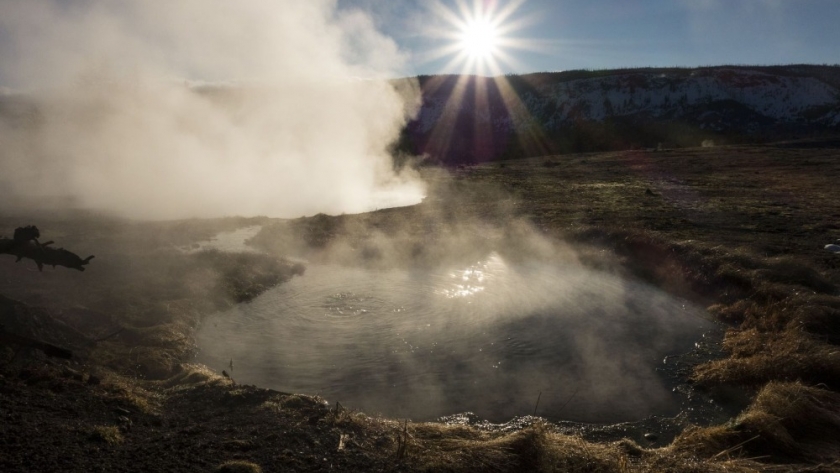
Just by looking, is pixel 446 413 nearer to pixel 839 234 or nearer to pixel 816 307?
pixel 816 307

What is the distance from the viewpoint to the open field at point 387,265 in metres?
5.36

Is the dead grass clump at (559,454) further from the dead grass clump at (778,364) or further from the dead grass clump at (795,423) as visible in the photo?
the dead grass clump at (778,364)

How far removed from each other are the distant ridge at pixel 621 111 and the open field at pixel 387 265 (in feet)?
100

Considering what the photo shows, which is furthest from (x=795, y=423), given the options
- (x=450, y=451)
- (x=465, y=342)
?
(x=465, y=342)

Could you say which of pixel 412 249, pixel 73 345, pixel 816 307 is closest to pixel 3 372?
pixel 73 345

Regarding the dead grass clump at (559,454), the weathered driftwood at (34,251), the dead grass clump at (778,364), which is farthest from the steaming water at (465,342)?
the weathered driftwood at (34,251)

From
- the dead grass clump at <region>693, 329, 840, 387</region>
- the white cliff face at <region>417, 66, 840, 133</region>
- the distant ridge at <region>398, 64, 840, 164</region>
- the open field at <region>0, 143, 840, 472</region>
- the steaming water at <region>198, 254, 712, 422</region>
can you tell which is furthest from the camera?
the white cliff face at <region>417, 66, 840, 133</region>

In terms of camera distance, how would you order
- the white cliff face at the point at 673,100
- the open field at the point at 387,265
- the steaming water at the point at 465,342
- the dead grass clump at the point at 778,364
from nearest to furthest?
the open field at the point at 387,265
the dead grass clump at the point at 778,364
the steaming water at the point at 465,342
the white cliff face at the point at 673,100

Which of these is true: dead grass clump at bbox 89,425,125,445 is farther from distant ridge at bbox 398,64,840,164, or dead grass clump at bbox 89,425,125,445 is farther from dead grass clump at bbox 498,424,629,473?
distant ridge at bbox 398,64,840,164

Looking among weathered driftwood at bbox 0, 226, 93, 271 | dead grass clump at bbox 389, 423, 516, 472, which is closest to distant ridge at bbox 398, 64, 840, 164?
weathered driftwood at bbox 0, 226, 93, 271

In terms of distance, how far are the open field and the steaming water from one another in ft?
2.41

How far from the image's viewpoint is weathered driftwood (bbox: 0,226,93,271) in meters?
7.59

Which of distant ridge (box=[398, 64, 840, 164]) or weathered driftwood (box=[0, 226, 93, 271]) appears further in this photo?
distant ridge (box=[398, 64, 840, 164])

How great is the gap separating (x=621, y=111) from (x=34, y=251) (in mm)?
61257
